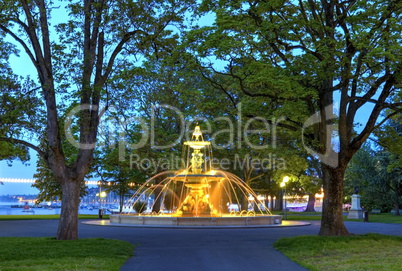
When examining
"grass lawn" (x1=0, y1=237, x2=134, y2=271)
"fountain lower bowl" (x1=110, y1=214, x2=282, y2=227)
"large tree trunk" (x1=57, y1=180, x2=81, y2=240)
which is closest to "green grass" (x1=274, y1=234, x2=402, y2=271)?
"grass lawn" (x1=0, y1=237, x2=134, y2=271)

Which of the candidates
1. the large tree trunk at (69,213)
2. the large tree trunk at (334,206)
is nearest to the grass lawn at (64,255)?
the large tree trunk at (69,213)

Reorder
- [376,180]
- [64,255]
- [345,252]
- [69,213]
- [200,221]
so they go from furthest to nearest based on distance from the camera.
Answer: [376,180] → [200,221] → [69,213] → [345,252] → [64,255]

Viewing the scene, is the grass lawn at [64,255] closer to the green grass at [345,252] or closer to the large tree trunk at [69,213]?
the large tree trunk at [69,213]

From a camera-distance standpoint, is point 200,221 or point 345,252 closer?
point 345,252

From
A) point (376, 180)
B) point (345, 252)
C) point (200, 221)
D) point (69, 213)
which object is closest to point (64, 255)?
point (69, 213)

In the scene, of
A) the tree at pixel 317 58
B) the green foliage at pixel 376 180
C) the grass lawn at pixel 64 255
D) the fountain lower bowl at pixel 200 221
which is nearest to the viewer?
the grass lawn at pixel 64 255

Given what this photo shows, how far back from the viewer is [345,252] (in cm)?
1508

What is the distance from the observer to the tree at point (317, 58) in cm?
1728

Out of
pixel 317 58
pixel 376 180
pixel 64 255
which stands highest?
pixel 317 58

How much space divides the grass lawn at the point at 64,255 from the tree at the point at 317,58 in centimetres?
750

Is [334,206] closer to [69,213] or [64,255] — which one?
[69,213]

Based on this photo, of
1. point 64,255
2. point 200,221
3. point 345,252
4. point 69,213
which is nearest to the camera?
point 64,255

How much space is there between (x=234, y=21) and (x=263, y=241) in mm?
8830

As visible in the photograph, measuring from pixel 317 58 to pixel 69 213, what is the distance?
11.1 m
